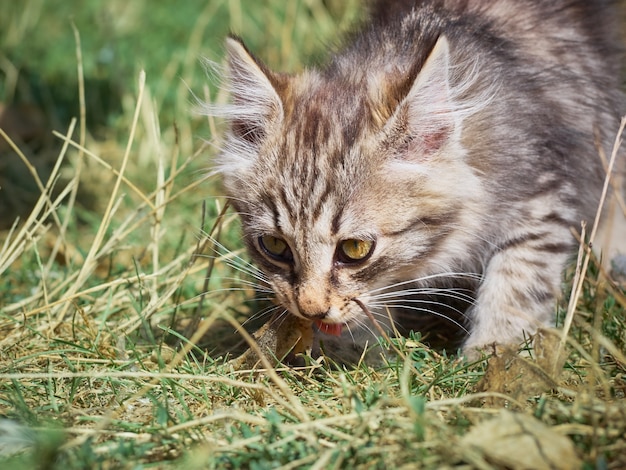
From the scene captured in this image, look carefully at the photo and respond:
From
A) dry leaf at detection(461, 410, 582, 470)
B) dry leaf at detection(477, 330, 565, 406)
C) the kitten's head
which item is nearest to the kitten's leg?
the kitten's head

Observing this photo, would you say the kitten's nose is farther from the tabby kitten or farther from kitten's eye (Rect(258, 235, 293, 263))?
kitten's eye (Rect(258, 235, 293, 263))

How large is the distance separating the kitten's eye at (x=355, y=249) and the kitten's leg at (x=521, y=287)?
0.67 m

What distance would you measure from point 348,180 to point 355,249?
0.78 feet

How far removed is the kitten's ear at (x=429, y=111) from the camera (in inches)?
95.0

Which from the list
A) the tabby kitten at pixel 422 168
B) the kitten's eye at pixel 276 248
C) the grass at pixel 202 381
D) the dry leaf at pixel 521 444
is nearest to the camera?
the dry leaf at pixel 521 444

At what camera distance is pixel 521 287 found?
289 cm

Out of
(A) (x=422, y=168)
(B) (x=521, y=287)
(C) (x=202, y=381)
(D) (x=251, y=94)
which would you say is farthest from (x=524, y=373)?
(D) (x=251, y=94)

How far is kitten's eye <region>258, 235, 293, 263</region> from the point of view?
2.64 meters

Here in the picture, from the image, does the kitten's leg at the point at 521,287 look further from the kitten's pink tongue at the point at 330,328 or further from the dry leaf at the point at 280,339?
the dry leaf at the point at 280,339

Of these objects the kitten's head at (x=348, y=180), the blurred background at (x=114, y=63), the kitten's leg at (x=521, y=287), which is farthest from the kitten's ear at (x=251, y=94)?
the blurred background at (x=114, y=63)

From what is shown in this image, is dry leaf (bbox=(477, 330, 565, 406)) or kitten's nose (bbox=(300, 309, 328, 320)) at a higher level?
kitten's nose (bbox=(300, 309, 328, 320))

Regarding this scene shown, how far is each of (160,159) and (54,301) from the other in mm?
783

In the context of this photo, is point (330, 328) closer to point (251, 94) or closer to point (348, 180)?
point (348, 180)

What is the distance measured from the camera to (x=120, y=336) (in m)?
2.92
